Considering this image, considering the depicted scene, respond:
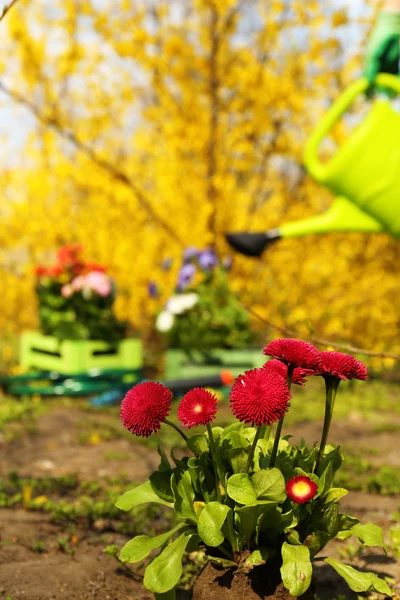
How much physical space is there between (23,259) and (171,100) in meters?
3.68

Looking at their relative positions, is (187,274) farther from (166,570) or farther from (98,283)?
(166,570)

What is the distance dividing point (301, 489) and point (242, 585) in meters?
0.26

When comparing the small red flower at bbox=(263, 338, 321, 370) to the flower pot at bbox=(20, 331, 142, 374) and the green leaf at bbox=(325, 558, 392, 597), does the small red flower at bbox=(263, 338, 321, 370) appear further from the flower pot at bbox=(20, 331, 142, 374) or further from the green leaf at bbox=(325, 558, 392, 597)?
the flower pot at bbox=(20, 331, 142, 374)

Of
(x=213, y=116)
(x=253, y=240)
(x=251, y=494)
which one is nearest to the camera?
(x=251, y=494)

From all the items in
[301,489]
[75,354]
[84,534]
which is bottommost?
[84,534]

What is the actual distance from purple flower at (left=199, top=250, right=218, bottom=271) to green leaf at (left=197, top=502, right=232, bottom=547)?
330 centimetres

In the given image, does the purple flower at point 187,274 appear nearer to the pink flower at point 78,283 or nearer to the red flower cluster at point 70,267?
the red flower cluster at point 70,267

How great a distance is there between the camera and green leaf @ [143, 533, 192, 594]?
126 cm

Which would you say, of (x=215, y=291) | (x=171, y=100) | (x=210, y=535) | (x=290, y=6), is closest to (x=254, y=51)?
(x=290, y=6)

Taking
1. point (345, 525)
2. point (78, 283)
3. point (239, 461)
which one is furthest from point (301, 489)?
point (78, 283)

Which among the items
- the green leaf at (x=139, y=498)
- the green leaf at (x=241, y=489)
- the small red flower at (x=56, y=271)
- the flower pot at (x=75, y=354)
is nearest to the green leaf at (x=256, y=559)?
the green leaf at (x=241, y=489)

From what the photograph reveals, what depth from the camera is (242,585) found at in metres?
1.33

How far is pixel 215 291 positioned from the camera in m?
4.71

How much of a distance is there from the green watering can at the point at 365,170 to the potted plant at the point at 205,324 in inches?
58.2
